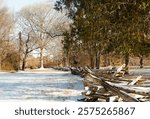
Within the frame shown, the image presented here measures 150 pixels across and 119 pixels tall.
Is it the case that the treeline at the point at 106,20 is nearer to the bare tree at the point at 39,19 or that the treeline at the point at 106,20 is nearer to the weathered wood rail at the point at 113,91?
the weathered wood rail at the point at 113,91

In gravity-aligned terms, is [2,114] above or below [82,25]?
below

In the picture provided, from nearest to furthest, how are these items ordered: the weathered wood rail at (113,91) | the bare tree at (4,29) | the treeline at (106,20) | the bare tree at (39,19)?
the weathered wood rail at (113,91) → the treeline at (106,20) → the bare tree at (4,29) → the bare tree at (39,19)

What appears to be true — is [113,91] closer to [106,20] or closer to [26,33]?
[106,20]

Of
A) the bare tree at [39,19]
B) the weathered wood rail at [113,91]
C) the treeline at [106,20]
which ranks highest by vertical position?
the bare tree at [39,19]

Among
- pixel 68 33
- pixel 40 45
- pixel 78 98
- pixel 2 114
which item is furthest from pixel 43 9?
pixel 2 114

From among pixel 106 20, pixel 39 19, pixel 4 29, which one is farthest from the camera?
pixel 39 19

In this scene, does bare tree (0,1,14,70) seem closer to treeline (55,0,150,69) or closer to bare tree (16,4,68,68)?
bare tree (16,4,68,68)

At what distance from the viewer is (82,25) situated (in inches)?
679

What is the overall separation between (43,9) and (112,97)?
51117 mm

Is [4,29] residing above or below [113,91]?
above

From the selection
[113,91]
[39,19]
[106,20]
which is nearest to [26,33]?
[39,19]

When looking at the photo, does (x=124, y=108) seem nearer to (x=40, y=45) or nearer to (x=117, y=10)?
(x=117, y=10)

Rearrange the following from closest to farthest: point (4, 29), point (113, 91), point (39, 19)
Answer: point (113, 91)
point (4, 29)
point (39, 19)

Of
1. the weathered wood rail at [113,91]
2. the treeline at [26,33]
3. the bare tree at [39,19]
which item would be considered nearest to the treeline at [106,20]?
the weathered wood rail at [113,91]
